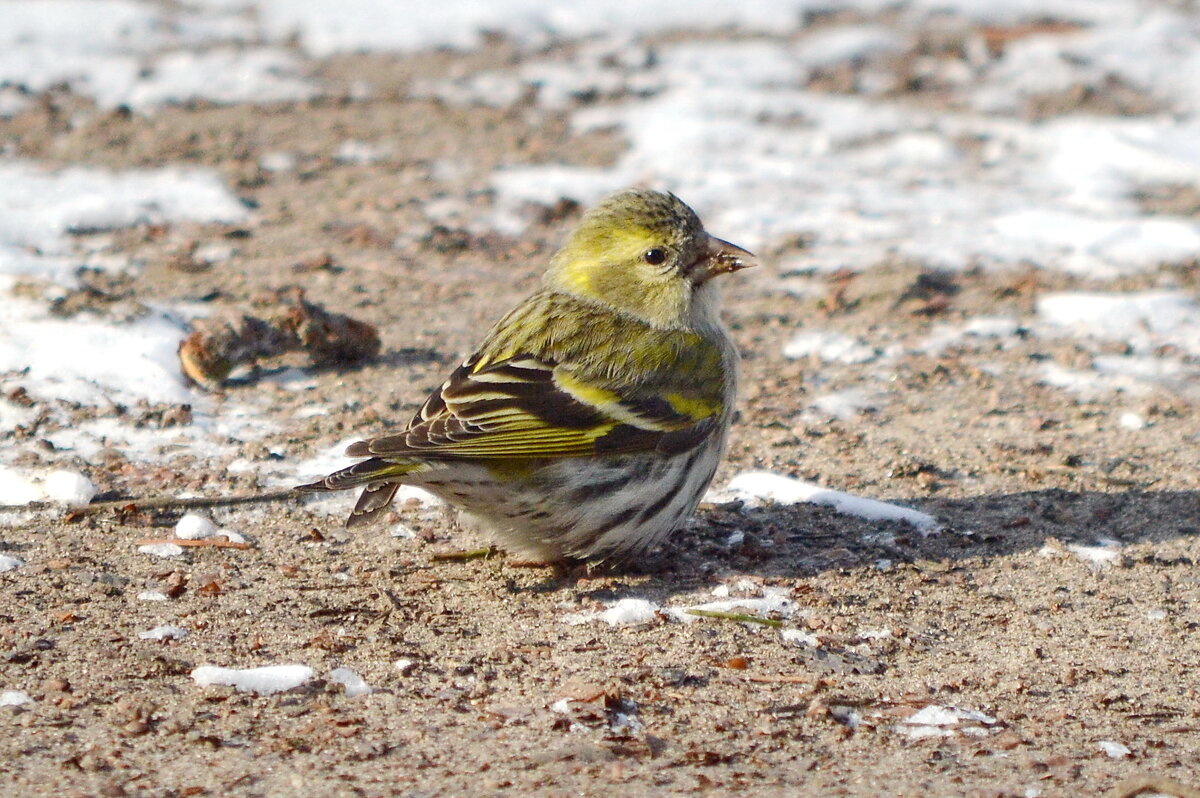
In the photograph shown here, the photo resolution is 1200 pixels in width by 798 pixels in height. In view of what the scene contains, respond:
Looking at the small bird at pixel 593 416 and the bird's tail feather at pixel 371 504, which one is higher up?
the small bird at pixel 593 416

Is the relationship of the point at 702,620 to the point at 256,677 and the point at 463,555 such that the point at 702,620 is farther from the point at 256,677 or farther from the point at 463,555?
the point at 256,677

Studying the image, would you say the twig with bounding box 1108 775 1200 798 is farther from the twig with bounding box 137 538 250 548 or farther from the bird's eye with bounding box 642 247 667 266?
the twig with bounding box 137 538 250 548

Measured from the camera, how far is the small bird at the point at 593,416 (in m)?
4.32

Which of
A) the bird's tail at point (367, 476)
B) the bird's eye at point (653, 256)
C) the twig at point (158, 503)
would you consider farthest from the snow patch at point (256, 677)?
the bird's eye at point (653, 256)

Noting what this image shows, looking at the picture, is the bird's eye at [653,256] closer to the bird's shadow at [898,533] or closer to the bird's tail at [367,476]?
the bird's shadow at [898,533]

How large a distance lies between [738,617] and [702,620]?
0.34 ft

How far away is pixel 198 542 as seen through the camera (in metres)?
4.56

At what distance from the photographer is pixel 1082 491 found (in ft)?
17.3

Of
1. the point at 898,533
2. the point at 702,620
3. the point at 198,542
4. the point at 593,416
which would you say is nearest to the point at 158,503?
the point at 198,542

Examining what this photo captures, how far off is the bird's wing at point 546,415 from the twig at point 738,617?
1.72ft

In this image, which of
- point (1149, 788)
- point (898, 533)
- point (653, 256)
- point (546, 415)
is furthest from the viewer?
point (653, 256)

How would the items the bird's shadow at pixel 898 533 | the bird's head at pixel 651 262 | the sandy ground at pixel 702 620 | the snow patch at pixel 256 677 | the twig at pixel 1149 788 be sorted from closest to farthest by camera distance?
the twig at pixel 1149 788
the sandy ground at pixel 702 620
the snow patch at pixel 256 677
the bird's shadow at pixel 898 533
the bird's head at pixel 651 262

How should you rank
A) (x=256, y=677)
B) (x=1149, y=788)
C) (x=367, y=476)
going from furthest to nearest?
(x=367, y=476) < (x=256, y=677) < (x=1149, y=788)

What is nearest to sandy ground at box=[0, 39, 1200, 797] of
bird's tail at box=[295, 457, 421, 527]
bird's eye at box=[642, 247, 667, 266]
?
bird's tail at box=[295, 457, 421, 527]
